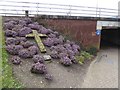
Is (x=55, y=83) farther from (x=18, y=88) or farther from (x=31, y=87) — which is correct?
(x=18, y=88)

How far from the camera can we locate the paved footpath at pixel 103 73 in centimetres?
1239

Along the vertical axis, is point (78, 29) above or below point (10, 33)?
below

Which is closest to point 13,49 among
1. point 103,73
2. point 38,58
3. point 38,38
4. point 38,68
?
point 38,58

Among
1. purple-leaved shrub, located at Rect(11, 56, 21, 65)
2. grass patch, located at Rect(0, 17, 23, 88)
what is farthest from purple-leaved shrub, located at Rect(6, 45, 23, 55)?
purple-leaved shrub, located at Rect(11, 56, 21, 65)

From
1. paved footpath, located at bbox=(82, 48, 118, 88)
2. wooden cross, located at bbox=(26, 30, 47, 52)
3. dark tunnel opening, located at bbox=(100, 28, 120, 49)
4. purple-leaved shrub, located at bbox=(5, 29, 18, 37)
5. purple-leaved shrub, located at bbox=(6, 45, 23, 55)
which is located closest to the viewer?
paved footpath, located at bbox=(82, 48, 118, 88)

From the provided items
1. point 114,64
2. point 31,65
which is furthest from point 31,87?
point 114,64

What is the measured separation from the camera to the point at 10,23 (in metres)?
15.9

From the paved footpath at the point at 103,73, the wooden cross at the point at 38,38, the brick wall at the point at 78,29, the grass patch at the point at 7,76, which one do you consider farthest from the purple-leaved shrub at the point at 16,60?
the brick wall at the point at 78,29

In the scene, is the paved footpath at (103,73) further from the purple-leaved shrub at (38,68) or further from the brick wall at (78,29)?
the purple-leaved shrub at (38,68)

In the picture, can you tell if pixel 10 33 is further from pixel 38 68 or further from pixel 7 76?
pixel 7 76

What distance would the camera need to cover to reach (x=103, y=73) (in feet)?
46.5

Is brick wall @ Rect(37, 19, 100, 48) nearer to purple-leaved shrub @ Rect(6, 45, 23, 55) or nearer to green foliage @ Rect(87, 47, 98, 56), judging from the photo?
green foliage @ Rect(87, 47, 98, 56)

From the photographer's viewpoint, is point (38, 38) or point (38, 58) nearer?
point (38, 58)

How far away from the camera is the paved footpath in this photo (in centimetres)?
1239
